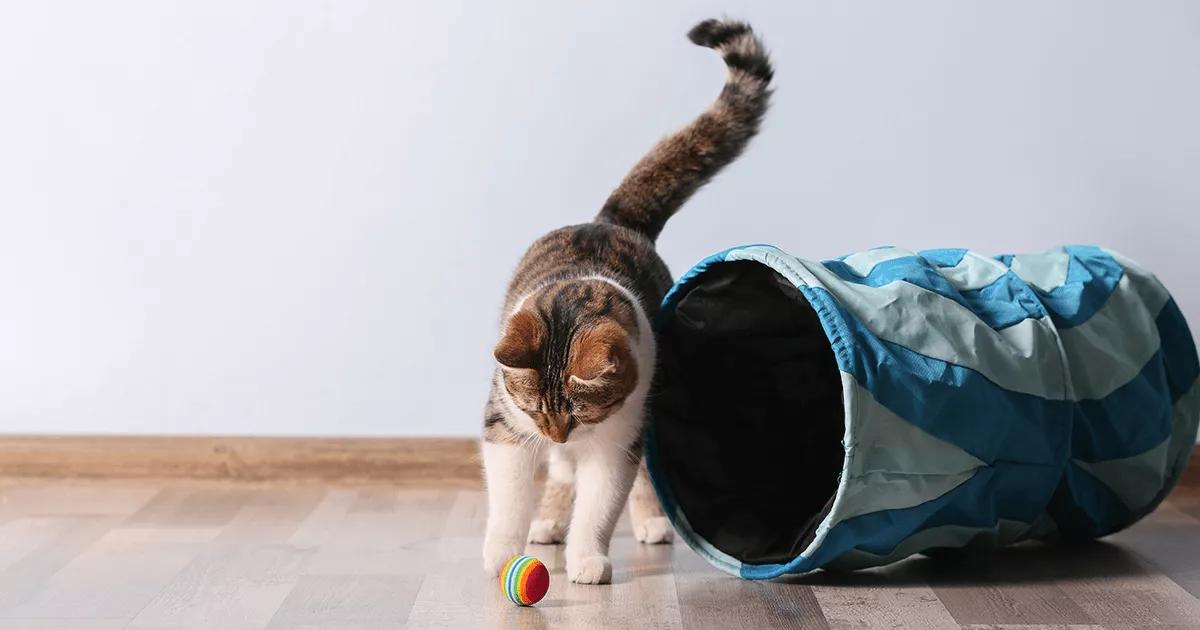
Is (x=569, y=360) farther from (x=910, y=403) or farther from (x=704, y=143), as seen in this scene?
(x=704, y=143)

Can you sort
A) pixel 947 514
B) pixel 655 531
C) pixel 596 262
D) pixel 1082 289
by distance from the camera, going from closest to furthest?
1. pixel 947 514
2. pixel 1082 289
3. pixel 596 262
4. pixel 655 531

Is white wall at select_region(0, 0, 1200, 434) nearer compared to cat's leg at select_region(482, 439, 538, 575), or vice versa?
cat's leg at select_region(482, 439, 538, 575)

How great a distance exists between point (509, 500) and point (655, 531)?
0.41m

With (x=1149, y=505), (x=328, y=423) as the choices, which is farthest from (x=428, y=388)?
(x=1149, y=505)

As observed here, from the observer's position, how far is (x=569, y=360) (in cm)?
A: 201

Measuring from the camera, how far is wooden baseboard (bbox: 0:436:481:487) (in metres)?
3.04

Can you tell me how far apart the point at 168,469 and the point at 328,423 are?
0.38m

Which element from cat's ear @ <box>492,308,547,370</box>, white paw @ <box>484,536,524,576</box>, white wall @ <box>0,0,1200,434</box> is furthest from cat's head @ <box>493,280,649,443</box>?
white wall @ <box>0,0,1200,434</box>

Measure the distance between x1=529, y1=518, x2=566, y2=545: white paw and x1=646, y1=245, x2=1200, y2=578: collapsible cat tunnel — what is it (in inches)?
11.6

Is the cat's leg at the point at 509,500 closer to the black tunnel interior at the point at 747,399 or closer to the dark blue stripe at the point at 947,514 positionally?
the black tunnel interior at the point at 747,399

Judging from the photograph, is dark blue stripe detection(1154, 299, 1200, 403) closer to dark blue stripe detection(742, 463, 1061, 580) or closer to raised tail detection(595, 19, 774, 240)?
dark blue stripe detection(742, 463, 1061, 580)

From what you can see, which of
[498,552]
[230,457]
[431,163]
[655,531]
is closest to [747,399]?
[655,531]

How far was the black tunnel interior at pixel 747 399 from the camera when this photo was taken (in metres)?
2.35

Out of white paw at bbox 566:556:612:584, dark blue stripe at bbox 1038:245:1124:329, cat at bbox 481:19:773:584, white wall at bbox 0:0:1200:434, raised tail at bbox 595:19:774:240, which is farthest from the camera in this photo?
white wall at bbox 0:0:1200:434
